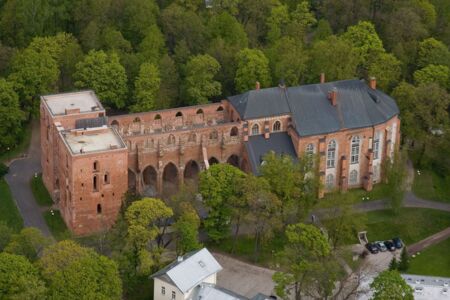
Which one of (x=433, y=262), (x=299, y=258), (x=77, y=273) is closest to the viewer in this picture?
(x=77, y=273)

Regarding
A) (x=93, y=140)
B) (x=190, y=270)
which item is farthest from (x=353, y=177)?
(x=190, y=270)

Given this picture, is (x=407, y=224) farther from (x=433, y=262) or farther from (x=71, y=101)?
(x=71, y=101)

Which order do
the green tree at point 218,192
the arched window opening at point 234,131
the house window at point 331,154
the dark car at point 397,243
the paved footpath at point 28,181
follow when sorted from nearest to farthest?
the green tree at point 218,192, the dark car at point 397,243, the paved footpath at point 28,181, the arched window opening at point 234,131, the house window at point 331,154

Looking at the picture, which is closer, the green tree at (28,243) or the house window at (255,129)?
the green tree at (28,243)

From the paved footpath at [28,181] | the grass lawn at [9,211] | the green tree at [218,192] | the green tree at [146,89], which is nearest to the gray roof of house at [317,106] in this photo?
the green tree at [146,89]

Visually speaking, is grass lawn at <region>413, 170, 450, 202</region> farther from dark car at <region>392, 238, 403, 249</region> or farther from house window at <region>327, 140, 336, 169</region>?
dark car at <region>392, 238, 403, 249</region>

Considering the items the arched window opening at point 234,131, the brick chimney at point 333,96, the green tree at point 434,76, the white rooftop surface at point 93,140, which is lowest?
the arched window opening at point 234,131

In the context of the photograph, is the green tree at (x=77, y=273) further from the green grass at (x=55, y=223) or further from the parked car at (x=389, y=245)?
→ the parked car at (x=389, y=245)

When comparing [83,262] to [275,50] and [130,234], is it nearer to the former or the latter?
[130,234]

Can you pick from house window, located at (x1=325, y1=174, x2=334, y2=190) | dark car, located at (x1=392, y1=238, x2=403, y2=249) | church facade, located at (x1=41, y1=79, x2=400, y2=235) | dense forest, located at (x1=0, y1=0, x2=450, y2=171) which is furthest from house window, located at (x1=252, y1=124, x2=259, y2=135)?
dark car, located at (x1=392, y1=238, x2=403, y2=249)
